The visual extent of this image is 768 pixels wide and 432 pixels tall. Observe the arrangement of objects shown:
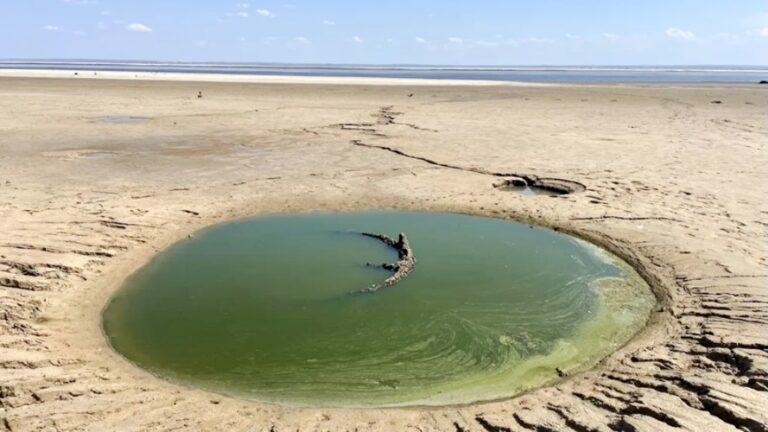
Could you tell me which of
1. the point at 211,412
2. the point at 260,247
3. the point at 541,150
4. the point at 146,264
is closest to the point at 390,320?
the point at 211,412

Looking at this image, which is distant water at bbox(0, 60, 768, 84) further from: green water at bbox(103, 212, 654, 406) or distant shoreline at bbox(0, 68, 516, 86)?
green water at bbox(103, 212, 654, 406)

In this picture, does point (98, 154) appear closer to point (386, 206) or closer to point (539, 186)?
point (386, 206)

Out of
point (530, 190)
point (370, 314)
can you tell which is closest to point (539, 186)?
point (530, 190)

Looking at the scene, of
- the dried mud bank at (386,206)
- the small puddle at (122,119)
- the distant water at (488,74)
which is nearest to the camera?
the dried mud bank at (386,206)

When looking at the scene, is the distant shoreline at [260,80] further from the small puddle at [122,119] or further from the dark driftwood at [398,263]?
the dark driftwood at [398,263]

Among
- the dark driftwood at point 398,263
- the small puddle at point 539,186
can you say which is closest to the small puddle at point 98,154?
the dark driftwood at point 398,263

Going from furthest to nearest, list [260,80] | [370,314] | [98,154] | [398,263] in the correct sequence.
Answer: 1. [260,80]
2. [98,154]
3. [398,263]
4. [370,314]

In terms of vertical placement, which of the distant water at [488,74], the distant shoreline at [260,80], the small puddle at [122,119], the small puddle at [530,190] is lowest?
the small puddle at [530,190]
